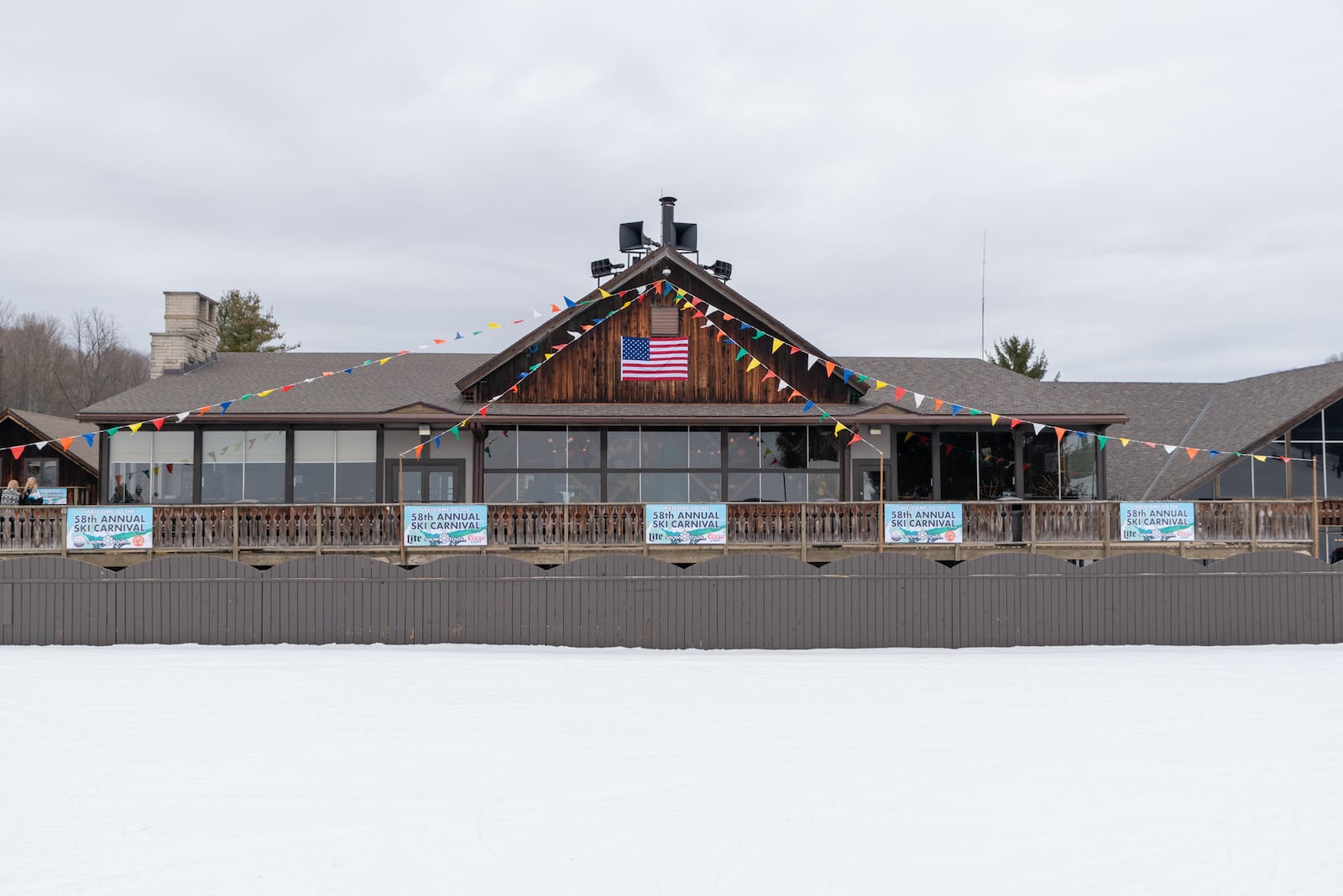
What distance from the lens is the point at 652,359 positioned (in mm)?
23625

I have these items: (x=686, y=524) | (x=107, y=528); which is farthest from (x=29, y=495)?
(x=686, y=524)

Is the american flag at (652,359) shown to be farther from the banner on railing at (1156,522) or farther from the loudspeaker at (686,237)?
the banner on railing at (1156,522)

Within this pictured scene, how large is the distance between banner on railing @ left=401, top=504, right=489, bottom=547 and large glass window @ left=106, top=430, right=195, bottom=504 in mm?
7215

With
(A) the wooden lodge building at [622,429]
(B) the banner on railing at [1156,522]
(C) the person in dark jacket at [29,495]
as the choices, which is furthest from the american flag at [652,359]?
(C) the person in dark jacket at [29,495]

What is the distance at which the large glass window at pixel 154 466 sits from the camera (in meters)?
23.3

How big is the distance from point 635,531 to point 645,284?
268 inches

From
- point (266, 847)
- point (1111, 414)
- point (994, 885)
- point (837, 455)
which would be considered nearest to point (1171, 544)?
point (1111, 414)

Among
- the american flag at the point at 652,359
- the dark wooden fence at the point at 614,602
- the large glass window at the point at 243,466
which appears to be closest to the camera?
the dark wooden fence at the point at 614,602

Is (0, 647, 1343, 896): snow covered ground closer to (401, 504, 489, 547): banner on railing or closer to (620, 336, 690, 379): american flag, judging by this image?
(401, 504, 489, 547): banner on railing

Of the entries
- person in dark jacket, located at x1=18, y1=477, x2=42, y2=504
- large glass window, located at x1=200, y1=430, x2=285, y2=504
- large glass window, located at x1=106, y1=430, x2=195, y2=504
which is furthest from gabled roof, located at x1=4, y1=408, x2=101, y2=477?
large glass window, located at x1=200, y1=430, x2=285, y2=504

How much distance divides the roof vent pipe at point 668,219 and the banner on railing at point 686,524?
869 cm

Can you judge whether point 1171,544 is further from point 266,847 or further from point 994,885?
point 266,847

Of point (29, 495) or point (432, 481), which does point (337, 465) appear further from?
point (29, 495)

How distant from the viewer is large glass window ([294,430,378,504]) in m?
23.4
